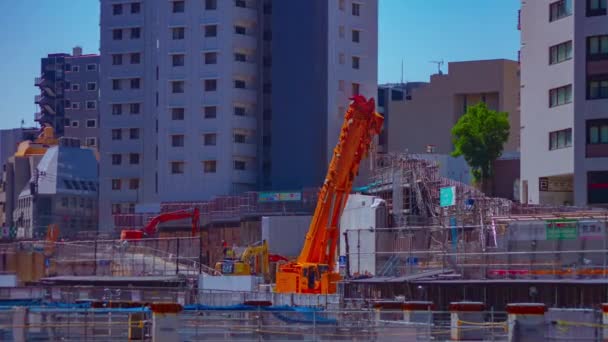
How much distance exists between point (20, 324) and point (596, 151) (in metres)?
46.4

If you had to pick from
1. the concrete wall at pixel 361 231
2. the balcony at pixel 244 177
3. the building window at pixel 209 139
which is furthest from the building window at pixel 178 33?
the concrete wall at pixel 361 231

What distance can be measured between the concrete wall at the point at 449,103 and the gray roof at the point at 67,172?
34.7 m

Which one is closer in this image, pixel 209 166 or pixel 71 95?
pixel 209 166

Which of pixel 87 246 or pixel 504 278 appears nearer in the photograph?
pixel 504 278

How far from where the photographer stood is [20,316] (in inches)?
1181

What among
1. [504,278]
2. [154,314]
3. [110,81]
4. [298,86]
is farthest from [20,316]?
[110,81]

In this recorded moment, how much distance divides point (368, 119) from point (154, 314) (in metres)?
33.6

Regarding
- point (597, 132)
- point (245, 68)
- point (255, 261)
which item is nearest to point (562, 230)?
point (597, 132)

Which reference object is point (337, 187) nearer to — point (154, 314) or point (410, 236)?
point (410, 236)

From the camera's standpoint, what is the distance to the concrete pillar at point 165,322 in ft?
92.8

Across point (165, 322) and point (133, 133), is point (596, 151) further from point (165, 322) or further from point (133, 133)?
Result: point (133, 133)

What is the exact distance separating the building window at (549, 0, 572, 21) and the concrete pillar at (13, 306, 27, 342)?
1886 inches

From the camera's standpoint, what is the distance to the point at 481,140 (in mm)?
90438

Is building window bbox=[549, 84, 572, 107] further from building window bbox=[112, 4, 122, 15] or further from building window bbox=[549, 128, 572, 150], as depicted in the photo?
building window bbox=[112, 4, 122, 15]
